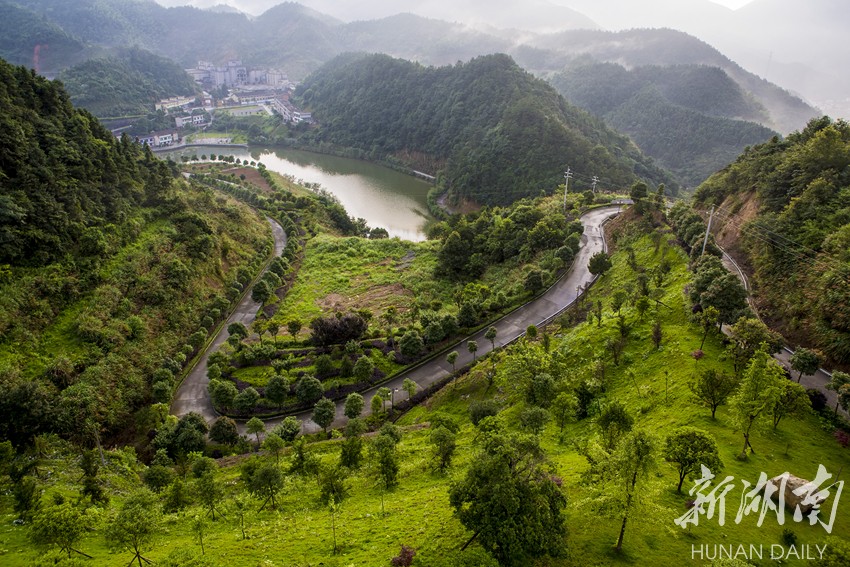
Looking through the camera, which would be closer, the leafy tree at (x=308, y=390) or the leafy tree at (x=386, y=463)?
the leafy tree at (x=386, y=463)

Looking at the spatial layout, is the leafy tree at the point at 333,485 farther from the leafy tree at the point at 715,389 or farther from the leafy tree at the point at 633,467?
the leafy tree at the point at 715,389

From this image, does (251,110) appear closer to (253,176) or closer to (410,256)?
(253,176)

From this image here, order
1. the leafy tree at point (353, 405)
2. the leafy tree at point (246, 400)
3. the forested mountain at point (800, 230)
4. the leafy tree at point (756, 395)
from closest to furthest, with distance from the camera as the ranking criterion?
1. the leafy tree at point (756, 395)
2. the forested mountain at point (800, 230)
3. the leafy tree at point (353, 405)
4. the leafy tree at point (246, 400)

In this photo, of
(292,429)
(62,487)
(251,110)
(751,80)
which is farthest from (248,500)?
(751,80)

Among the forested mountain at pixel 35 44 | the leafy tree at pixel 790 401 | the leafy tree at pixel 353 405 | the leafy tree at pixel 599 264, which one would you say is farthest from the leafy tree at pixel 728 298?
the forested mountain at pixel 35 44

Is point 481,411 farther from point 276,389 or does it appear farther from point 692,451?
point 276,389

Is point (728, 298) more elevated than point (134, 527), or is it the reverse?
point (728, 298)

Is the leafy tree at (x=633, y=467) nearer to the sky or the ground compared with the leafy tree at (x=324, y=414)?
nearer to the sky

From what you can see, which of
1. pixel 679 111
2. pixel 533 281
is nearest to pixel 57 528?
pixel 533 281
